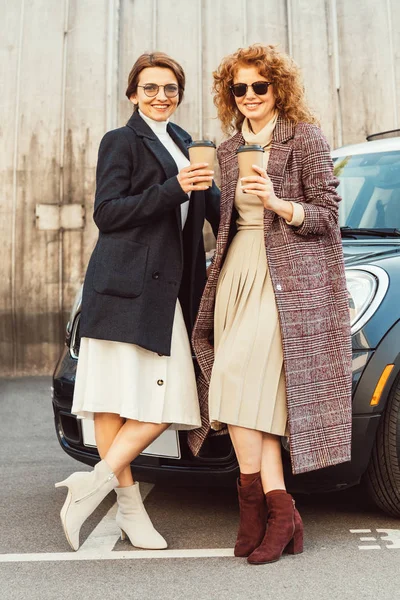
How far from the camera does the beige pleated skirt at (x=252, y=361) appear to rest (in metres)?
3.04

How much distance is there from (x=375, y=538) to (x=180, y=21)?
677 cm

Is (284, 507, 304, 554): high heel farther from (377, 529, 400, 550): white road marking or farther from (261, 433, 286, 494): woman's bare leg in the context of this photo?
(377, 529, 400, 550): white road marking

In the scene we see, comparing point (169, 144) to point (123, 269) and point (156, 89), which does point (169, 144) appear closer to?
point (156, 89)

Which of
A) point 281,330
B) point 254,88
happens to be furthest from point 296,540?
point 254,88

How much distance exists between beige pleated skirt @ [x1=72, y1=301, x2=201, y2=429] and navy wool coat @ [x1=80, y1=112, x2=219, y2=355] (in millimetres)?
67

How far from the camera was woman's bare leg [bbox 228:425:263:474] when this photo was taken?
305 centimetres

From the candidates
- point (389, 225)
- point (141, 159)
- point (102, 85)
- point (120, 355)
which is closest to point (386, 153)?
point (389, 225)

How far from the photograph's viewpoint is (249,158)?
2.80 m

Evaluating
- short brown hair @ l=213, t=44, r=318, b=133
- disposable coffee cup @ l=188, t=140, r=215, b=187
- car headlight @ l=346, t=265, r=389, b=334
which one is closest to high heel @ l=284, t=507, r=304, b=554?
car headlight @ l=346, t=265, r=389, b=334

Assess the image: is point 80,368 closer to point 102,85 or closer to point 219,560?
point 219,560

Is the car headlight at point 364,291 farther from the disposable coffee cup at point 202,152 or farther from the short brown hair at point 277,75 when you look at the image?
the disposable coffee cup at point 202,152

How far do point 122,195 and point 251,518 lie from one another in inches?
48.2

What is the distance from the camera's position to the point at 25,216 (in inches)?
340

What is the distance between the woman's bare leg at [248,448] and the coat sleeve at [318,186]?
72 cm
